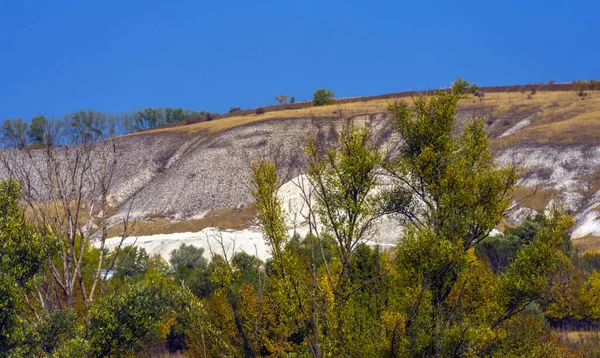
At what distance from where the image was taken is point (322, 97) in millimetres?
146375

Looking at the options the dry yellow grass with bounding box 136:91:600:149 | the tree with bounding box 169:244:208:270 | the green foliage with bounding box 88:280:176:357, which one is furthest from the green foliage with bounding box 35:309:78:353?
the dry yellow grass with bounding box 136:91:600:149

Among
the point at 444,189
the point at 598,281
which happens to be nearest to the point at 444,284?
the point at 444,189

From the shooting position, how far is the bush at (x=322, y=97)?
468ft

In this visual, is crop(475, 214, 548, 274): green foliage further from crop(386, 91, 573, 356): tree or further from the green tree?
the green tree

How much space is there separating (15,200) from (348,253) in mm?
10211

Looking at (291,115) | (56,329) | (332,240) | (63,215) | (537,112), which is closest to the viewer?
(56,329)

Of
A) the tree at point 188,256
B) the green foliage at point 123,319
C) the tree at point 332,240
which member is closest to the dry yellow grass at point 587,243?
the tree at point 188,256

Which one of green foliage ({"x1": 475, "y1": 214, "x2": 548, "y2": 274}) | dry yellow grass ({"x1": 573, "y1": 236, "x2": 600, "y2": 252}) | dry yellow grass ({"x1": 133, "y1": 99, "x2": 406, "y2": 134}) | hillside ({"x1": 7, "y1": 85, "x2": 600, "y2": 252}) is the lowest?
dry yellow grass ({"x1": 573, "y1": 236, "x2": 600, "y2": 252})

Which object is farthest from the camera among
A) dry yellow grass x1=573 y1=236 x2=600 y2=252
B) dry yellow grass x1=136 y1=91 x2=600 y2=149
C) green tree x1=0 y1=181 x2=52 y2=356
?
dry yellow grass x1=136 y1=91 x2=600 y2=149

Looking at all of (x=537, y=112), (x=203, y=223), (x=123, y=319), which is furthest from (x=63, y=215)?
(x=537, y=112)

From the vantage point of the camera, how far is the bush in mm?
142750

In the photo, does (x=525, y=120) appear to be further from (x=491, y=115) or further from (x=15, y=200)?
(x=15, y=200)

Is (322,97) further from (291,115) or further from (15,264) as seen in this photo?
(15,264)

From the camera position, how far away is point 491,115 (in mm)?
114812
